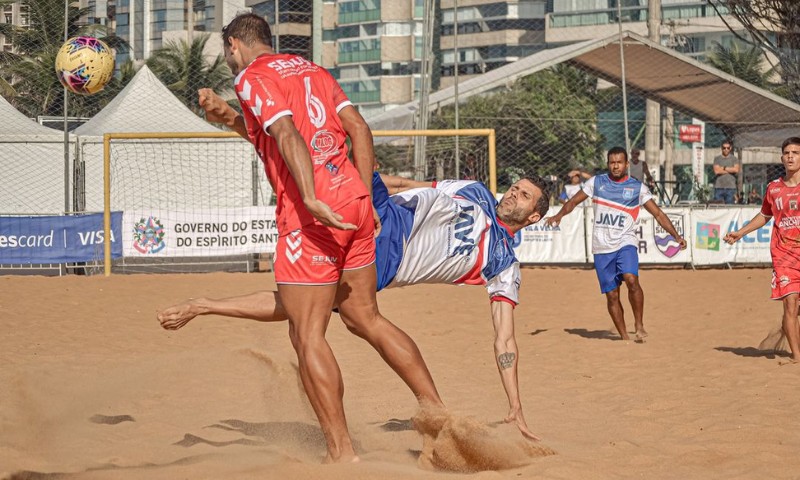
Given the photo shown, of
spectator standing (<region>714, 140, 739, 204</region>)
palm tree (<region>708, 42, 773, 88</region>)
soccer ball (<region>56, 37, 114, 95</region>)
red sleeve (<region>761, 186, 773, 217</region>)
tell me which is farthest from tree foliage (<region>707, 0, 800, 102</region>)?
palm tree (<region>708, 42, 773, 88</region>)

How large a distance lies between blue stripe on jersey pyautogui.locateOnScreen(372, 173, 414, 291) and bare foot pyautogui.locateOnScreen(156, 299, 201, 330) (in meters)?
0.83

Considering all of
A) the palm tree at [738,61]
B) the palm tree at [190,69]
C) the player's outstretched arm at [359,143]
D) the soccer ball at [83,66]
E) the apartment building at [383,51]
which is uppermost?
the apartment building at [383,51]

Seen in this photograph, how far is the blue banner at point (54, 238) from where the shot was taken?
1528 cm

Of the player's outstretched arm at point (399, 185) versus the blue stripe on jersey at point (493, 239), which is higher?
the player's outstretched arm at point (399, 185)

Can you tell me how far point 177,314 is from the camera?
425cm

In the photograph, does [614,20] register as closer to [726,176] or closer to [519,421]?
[726,176]

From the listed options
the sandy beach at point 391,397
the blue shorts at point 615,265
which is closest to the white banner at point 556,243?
the sandy beach at point 391,397

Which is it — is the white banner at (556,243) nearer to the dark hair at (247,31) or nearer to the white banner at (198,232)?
the white banner at (198,232)

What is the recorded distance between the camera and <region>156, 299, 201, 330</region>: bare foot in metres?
4.24

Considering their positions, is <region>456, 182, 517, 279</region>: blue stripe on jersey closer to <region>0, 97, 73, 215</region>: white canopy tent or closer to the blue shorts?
the blue shorts

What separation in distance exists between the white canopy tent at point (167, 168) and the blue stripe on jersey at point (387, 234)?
40.9ft

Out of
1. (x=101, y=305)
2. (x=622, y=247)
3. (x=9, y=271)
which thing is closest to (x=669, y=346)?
(x=622, y=247)

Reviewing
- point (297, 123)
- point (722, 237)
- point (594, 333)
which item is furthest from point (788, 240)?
point (722, 237)

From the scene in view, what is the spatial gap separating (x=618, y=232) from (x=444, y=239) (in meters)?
4.91
